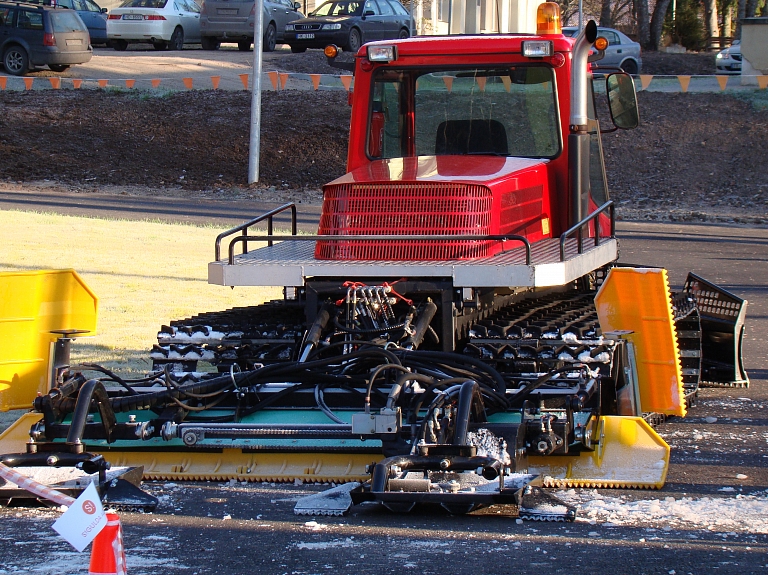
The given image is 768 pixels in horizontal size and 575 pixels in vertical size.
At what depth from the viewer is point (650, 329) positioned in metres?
7.50

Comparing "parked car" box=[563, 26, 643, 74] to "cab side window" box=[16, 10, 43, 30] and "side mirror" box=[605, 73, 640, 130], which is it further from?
"side mirror" box=[605, 73, 640, 130]

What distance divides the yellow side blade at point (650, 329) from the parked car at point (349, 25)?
1107 inches

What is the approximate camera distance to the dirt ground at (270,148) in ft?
83.8

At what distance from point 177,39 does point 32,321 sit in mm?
31723

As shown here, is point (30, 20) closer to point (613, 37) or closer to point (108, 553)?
point (613, 37)

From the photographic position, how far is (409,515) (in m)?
6.00

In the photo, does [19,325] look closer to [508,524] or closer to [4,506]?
[4,506]

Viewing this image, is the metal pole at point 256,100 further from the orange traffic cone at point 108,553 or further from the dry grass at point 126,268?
the orange traffic cone at point 108,553

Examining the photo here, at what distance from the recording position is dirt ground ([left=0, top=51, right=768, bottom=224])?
25531mm

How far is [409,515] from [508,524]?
53 centimetres

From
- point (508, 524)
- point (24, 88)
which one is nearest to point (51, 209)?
point (24, 88)

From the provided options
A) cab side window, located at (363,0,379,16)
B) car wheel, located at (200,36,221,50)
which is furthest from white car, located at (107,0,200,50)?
cab side window, located at (363,0,379,16)

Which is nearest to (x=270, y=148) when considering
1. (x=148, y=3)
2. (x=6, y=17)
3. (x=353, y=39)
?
(x=353, y=39)

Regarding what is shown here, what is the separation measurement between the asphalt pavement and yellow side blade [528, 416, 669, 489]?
0.09 metres
